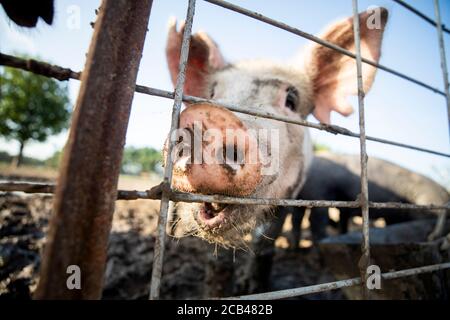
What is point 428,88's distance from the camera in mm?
1972

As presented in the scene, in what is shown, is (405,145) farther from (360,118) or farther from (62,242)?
(62,242)

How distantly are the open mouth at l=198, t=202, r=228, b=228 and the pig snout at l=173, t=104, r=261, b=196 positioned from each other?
0.31 metres

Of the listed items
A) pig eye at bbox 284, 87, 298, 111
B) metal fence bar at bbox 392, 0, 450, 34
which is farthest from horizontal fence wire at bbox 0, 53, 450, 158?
pig eye at bbox 284, 87, 298, 111

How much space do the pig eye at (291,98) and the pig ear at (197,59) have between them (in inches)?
37.6

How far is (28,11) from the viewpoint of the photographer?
3.58ft

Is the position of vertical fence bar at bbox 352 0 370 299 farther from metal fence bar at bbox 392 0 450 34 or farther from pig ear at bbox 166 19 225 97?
pig ear at bbox 166 19 225 97

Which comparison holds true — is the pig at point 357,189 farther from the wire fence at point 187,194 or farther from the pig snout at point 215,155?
the pig snout at point 215,155

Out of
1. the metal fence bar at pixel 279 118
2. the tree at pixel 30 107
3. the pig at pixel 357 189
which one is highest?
the tree at pixel 30 107

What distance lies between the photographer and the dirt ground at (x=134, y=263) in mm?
2977

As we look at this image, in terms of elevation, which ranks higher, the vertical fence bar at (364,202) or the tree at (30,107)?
the tree at (30,107)

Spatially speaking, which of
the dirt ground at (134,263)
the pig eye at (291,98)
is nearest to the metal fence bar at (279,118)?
the pig eye at (291,98)

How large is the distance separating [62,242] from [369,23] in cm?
242

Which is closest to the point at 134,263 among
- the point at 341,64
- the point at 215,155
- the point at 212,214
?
the point at 212,214
